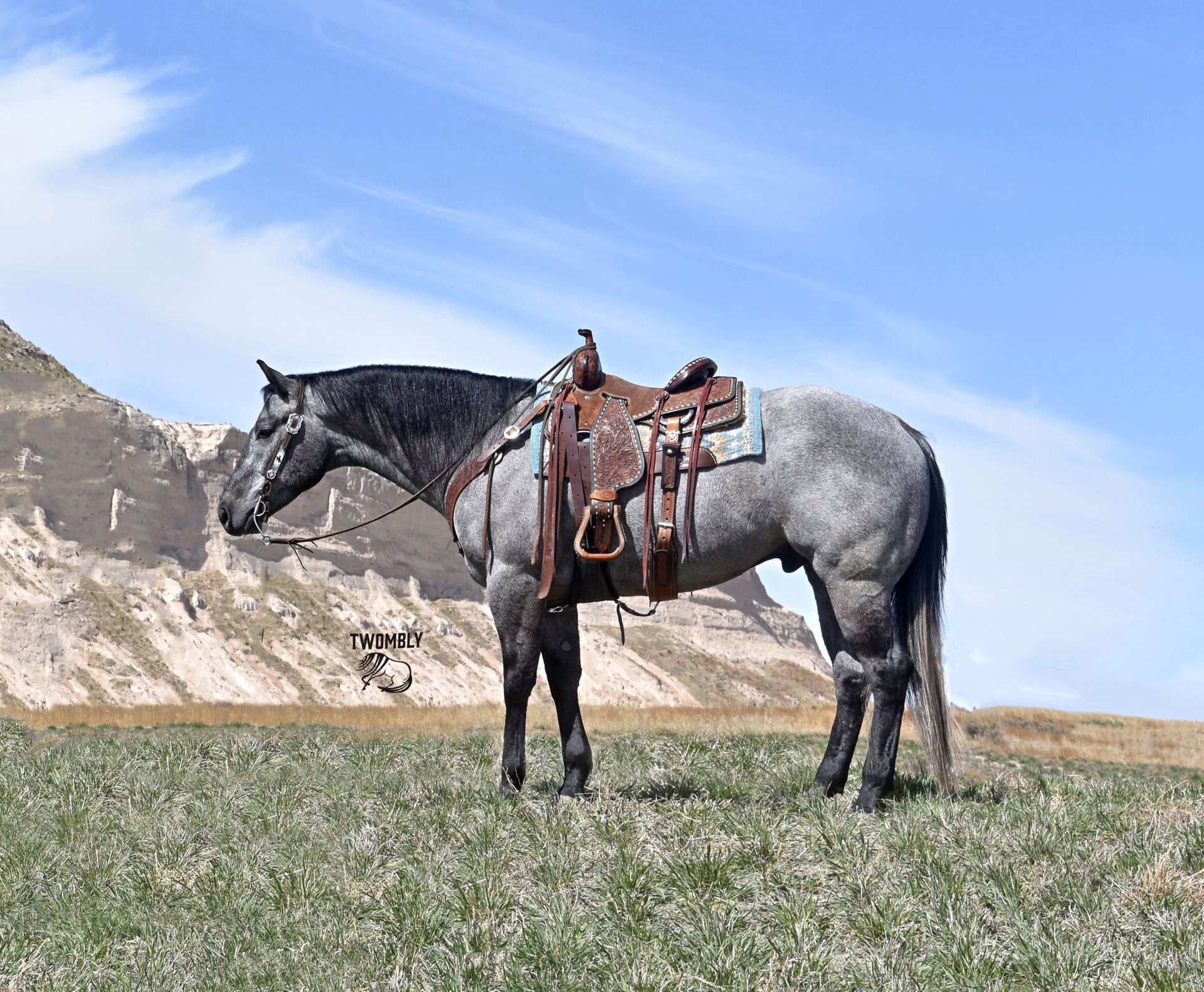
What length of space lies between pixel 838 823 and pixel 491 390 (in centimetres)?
471

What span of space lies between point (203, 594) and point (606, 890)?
6060 cm

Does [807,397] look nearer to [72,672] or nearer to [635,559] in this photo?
[635,559]

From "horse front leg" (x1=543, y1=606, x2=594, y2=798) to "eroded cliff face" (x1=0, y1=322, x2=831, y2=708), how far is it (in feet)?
145

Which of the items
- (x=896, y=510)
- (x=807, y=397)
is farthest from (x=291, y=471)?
(x=896, y=510)

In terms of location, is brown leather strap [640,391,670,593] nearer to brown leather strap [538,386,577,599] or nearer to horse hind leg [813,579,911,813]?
brown leather strap [538,386,577,599]

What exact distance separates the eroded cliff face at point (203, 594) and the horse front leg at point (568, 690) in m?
44.2

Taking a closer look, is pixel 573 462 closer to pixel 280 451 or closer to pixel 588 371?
pixel 588 371

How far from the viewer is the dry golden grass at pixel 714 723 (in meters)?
22.7

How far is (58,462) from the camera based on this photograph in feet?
203

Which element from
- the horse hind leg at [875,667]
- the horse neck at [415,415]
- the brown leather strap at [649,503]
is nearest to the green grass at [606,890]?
the horse hind leg at [875,667]

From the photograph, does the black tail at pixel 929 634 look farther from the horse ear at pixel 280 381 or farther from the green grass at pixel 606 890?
the horse ear at pixel 280 381

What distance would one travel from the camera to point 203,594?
204 feet

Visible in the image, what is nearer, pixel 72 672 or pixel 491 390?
pixel 491 390

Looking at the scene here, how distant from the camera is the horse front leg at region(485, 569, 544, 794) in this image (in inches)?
336
